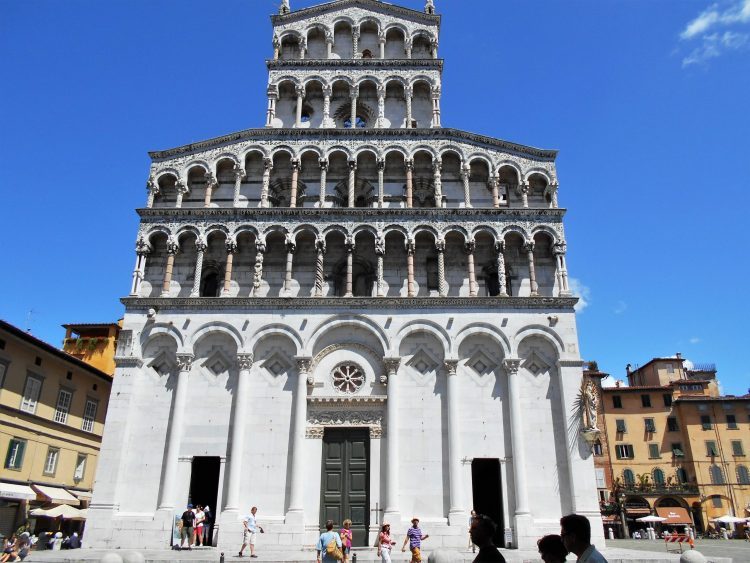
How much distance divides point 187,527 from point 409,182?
58.6ft

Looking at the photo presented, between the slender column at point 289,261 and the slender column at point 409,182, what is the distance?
18.9 ft

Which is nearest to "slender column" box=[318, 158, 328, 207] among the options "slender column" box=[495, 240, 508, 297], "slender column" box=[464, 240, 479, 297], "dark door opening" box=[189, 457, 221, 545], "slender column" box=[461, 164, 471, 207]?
"slender column" box=[461, 164, 471, 207]

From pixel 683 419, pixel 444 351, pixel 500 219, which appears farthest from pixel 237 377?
pixel 683 419

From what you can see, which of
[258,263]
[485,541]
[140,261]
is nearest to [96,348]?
[140,261]

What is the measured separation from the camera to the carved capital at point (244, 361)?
25.4 metres

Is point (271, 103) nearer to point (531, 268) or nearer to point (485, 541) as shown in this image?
point (531, 268)

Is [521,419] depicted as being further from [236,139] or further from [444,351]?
[236,139]

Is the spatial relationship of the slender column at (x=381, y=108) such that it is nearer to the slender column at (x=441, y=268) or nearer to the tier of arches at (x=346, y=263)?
the tier of arches at (x=346, y=263)

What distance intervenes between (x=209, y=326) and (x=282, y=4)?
20469 millimetres

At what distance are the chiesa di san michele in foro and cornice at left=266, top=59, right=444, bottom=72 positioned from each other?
9.35ft

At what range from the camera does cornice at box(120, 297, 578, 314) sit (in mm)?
26188

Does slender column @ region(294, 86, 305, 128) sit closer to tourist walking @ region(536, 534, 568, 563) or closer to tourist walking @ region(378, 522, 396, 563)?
tourist walking @ region(378, 522, 396, 563)

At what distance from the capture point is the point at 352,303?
26.2m

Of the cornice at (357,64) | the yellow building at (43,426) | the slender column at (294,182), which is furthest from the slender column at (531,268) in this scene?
the yellow building at (43,426)
